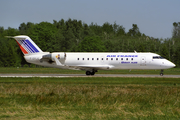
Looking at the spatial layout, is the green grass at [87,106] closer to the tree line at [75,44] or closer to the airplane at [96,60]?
the airplane at [96,60]

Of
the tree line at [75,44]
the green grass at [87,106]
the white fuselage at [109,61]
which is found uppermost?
the tree line at [75,44]

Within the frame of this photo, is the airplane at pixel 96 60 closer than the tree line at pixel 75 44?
Yes

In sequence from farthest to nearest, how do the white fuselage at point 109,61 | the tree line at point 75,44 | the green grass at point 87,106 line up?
the tree line at point 75,44 < the white fuselage at point 109,61 < the green grass at point 87,106

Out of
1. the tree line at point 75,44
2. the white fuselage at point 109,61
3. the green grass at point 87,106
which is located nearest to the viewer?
the green grass at point 87,106

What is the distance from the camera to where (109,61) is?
128 ft

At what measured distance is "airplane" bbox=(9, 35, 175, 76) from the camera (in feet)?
125

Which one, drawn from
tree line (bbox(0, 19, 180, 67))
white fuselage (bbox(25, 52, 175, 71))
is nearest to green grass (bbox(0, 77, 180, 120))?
white fuselage (bbox(25, 52, 175, 71))

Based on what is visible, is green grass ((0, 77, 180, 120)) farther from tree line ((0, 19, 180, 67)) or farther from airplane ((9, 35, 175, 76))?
tree line ((0, 19, 180, 67))

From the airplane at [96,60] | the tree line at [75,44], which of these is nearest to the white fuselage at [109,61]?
the airplane at [96,60]

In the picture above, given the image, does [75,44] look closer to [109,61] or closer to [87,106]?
[109,61]

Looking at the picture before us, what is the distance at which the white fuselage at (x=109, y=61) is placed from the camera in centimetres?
3816

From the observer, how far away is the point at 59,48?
97688mm

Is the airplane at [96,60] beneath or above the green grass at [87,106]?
above

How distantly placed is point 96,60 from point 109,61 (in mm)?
1821
